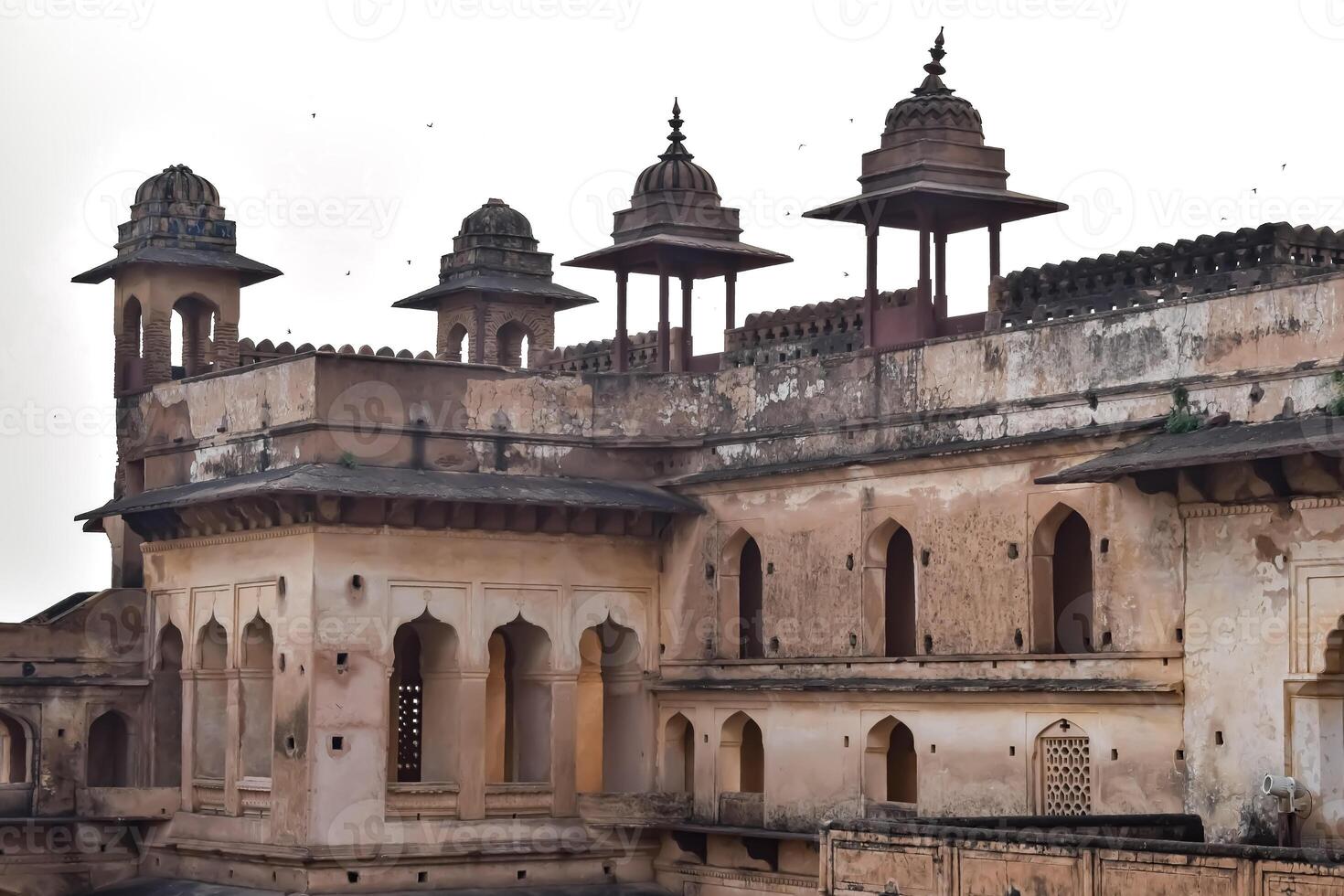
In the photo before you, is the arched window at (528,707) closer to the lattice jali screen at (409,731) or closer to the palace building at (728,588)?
the palace building at (728,588)

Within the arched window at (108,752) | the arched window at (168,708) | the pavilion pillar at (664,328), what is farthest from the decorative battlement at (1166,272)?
the arched window at (108,752)

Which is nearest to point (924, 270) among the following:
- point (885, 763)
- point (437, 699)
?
point (885, 763)

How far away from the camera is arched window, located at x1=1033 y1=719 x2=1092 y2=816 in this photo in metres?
18.3

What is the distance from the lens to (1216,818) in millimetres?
17156

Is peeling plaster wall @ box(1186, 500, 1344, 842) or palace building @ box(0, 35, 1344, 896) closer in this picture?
peeling plaster wall @ box(1186, 500, 1344, 842)

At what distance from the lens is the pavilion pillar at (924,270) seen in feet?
68.3

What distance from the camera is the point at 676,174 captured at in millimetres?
24500

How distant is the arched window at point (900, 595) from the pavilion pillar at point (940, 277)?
6.23 ft

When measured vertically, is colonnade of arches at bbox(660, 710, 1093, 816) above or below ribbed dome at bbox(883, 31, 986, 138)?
below

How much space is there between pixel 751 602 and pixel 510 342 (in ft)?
29.4

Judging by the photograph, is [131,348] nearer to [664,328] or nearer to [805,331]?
[664,328]

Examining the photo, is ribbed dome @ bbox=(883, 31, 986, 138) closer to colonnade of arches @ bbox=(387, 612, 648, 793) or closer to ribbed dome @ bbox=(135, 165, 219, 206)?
A: colonnade of arches @ bbox=(387, 612, 648, 793)

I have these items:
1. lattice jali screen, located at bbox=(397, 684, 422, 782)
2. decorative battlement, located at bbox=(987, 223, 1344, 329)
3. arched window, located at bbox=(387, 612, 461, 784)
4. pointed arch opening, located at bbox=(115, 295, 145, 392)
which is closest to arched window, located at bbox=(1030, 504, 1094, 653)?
decorative battlement, located at bbox=(987, 223, 1344, 329)

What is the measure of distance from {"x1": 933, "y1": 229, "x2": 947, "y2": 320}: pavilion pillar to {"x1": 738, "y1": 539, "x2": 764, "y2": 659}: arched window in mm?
2677
